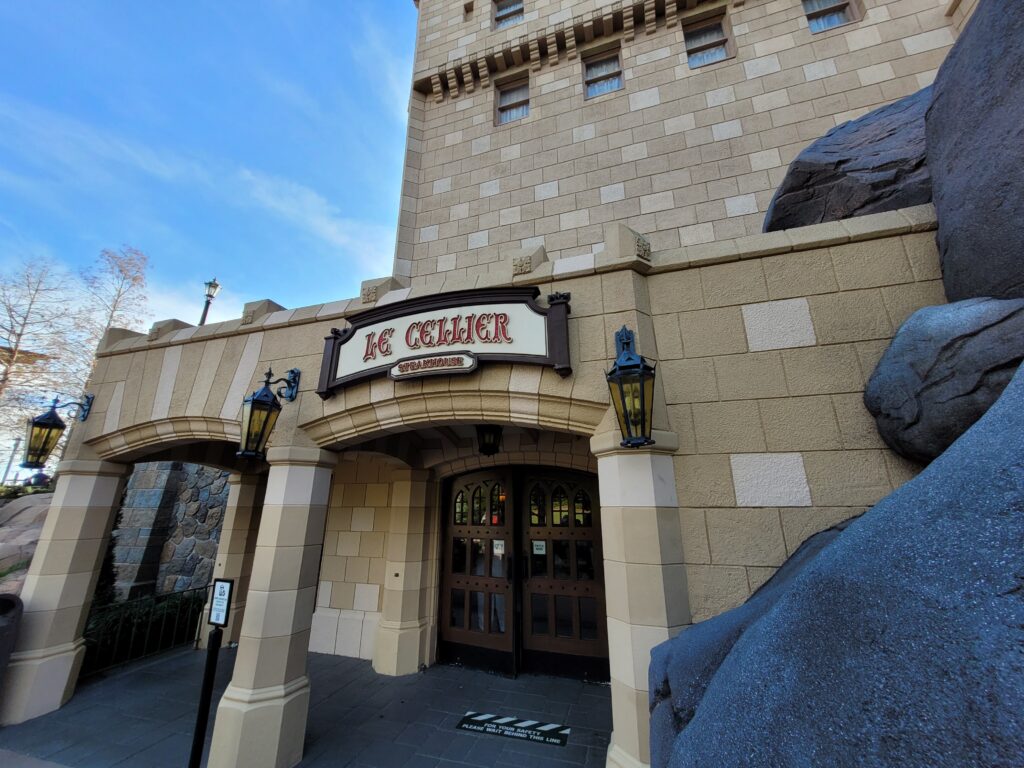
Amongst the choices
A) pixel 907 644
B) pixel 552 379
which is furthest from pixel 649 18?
pixel 907 644

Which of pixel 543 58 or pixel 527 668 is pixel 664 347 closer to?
pixel 527 668

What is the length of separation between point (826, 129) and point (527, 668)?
8.86 m

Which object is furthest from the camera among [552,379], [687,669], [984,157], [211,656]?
[552,379]

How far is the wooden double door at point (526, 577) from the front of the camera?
536 cm

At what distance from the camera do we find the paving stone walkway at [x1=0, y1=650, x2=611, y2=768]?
370cm

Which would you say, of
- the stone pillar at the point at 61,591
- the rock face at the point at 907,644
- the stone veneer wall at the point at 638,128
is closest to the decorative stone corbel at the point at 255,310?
the stone veneer wall at the point at 638,128

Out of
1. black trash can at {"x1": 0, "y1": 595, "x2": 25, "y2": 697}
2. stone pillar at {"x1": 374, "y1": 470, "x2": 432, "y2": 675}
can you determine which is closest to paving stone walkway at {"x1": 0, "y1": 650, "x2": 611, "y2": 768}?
stone pillar at {"x1": 374, "y1": 470, "x2": 432, "y2": 675}

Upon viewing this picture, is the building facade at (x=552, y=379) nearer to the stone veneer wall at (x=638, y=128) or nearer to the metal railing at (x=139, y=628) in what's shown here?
the stone veneer wall at (x=638, y=128)

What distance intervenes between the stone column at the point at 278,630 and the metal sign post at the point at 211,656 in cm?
38

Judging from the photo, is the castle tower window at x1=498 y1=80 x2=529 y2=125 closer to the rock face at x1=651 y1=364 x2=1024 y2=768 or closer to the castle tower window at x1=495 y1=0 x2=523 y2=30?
the castle tower window at x1=495 y1=0 x2=523 y2=30

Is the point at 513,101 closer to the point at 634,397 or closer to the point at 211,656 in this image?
the point at 634,397

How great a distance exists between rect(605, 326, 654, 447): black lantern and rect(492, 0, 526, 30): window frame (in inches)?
348

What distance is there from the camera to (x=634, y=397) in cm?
301

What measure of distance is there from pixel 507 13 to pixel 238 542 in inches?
463
